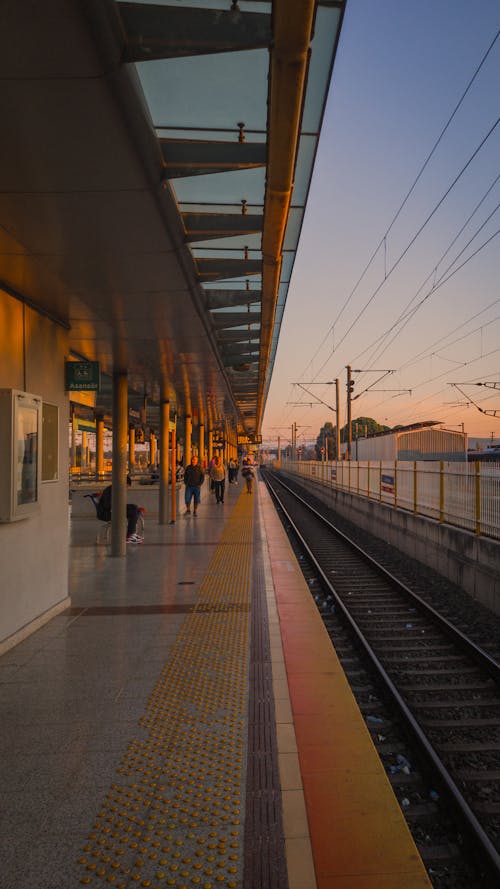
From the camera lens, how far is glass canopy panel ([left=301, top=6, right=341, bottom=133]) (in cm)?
324

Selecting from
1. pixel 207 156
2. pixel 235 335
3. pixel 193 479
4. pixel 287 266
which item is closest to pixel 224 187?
pixel 207 156

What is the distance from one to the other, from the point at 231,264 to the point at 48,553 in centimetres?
356

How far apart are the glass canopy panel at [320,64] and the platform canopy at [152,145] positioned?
1cm

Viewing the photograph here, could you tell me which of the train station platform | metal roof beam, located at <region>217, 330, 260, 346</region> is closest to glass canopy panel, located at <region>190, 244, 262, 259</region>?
metal roof beam, located at <region>217, 330, 260, 346</region>

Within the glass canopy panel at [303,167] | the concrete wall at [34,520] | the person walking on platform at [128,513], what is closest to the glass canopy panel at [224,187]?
the glass canopy panel at [303,167]

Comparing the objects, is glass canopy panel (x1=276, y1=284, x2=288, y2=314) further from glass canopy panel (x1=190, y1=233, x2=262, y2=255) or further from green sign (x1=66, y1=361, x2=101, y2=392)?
green sign (x1=66, y1=361, x2=101, y2=392)

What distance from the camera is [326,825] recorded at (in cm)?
295

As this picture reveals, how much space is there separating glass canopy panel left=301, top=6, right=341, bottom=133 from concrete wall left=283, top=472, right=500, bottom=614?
20.4 feet

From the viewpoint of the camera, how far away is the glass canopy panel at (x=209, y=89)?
359cm

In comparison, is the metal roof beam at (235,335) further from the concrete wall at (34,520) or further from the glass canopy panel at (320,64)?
the glass canopy panel at (320,64)

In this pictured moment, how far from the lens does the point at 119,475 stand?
1127 cm

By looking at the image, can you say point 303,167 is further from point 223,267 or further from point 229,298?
point 229,298

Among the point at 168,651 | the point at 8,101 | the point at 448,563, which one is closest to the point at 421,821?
the point at 168,651

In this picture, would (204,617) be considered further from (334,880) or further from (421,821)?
(334,880)
